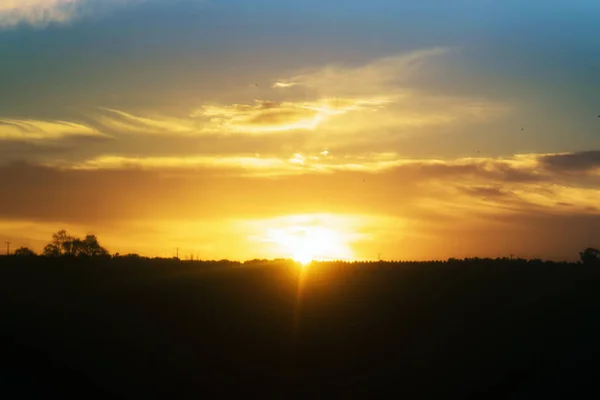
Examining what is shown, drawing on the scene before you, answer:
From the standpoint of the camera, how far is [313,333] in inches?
1289

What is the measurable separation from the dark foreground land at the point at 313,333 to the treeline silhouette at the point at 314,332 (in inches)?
2.8

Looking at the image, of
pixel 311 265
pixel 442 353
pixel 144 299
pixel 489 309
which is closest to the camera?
pixel 442 353

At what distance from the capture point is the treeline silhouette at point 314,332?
2877cm

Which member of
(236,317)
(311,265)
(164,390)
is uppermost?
(311,265)

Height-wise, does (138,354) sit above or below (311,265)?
below

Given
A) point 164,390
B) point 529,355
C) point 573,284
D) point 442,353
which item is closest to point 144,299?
point 164,390

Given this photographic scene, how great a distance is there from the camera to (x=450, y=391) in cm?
2828

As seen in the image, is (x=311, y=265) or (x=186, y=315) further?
(x=311, y=265)

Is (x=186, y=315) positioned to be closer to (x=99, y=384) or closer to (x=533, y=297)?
(x=99, y=384)

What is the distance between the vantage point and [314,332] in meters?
32.8

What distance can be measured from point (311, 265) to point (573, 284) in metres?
12.8

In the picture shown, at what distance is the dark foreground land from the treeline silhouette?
70 mm

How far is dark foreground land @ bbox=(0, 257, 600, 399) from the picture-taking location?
28.8 meters

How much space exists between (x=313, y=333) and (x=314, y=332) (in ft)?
0.35
